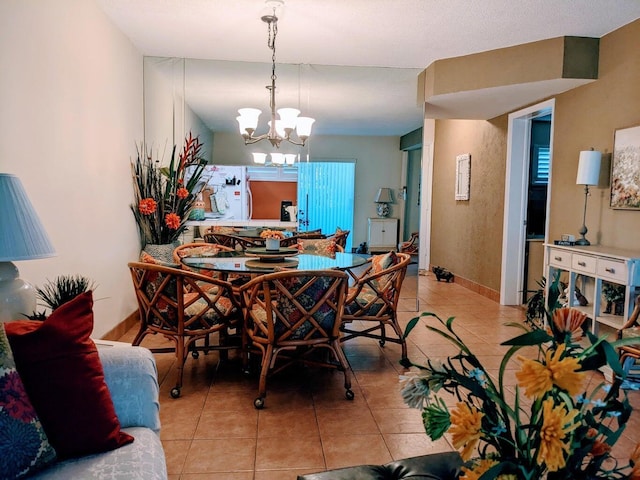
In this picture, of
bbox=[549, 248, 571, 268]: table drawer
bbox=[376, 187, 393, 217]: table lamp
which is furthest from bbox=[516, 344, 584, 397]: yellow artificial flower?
bbox=[376, 187, 393, 217]: table lamp

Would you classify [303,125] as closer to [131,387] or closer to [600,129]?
[600,129]

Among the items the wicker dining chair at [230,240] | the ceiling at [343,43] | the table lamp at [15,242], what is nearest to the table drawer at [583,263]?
the ceiling at [343,43]

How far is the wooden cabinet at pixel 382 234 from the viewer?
5480mm

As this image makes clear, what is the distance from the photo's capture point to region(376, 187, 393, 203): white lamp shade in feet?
17.5

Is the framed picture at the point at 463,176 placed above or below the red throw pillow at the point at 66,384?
above

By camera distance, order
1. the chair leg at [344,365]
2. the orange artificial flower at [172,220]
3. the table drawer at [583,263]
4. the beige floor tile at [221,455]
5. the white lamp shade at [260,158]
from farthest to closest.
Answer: the white lamp shade at [260,158] → the orange artificial flower at [172,220] → the table drawer at [583,263] → the chair leg at [344,365] → the beige floor tile at [221,455]

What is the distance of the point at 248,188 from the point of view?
16.4 feet

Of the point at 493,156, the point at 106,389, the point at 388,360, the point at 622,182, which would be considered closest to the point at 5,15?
the point at 106,389

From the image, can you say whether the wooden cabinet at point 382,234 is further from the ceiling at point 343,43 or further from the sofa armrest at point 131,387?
the sofa armrest at point 131,387

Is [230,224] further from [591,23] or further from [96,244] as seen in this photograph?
[591,23]

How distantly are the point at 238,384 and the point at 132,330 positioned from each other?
5.56 feet

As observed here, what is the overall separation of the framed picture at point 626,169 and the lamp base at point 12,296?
393cm

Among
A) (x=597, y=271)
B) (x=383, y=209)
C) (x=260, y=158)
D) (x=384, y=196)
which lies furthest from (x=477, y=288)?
(x=260, y=158)

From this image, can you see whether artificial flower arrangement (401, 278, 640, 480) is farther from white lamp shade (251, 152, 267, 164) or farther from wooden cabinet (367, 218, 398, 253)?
wooden cabinet (367, 218, 398, 253)
